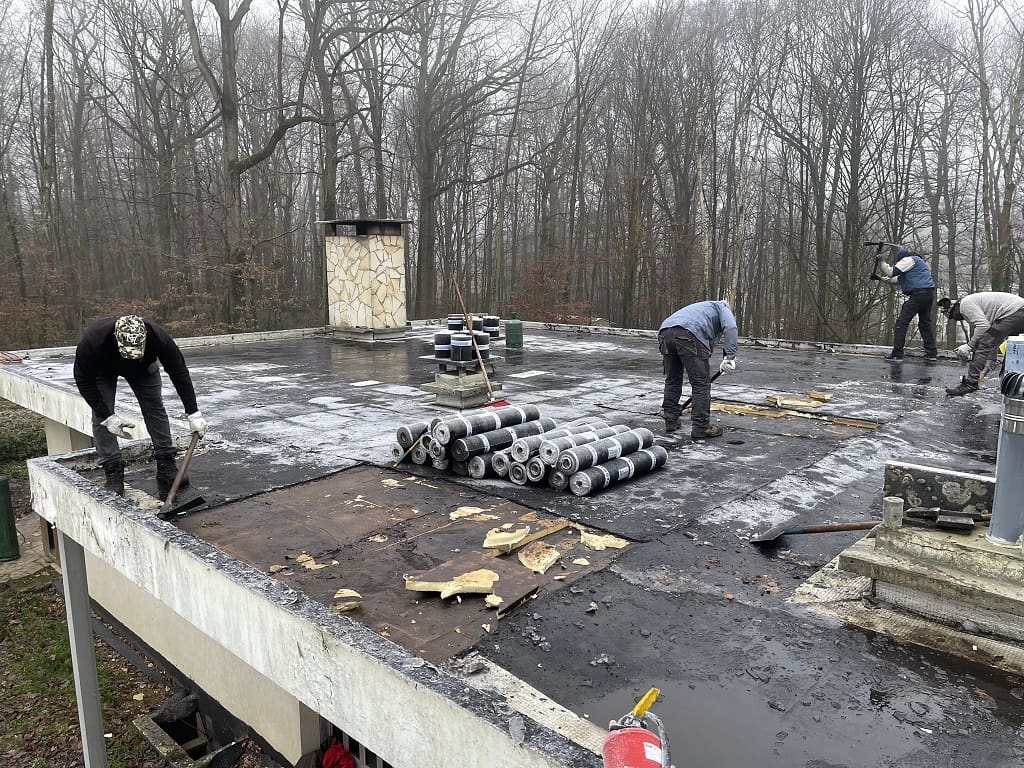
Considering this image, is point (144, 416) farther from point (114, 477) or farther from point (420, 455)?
point (420, 455)

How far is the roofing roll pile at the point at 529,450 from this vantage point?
4984 millimetres

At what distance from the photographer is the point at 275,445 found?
6289mm

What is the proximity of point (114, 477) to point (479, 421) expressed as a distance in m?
2.63

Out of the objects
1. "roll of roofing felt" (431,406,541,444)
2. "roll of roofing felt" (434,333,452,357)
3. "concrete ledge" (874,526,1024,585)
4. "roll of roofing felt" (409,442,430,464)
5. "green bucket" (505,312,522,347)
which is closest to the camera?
"concrete ledge" (874,526,1024,585)

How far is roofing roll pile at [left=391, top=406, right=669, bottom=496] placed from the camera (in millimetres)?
4984

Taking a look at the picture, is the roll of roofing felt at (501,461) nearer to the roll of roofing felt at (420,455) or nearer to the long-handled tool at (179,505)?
the roll of roofing felt at (420,455)

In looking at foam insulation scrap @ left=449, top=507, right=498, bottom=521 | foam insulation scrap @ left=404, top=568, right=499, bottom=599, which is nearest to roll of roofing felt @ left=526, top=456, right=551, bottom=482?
foam insulation scrap @ left=449, top=507, right=498, bottom=521

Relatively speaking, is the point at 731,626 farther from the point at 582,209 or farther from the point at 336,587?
the point at 582,209

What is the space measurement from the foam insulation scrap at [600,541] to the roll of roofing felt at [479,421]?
1449mm

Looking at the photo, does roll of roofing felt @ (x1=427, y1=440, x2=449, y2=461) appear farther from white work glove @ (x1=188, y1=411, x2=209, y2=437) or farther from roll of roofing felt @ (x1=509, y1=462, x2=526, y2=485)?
white work glove @ (x1=188, y1=411, x2=209, y2=437)

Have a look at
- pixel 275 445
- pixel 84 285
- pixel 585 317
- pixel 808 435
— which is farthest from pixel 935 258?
pixel 84 285

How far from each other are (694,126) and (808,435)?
1700cm

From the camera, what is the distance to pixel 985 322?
25.2 ft

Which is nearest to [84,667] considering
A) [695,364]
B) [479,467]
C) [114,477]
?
[114,477]
